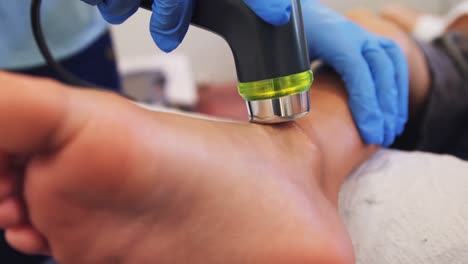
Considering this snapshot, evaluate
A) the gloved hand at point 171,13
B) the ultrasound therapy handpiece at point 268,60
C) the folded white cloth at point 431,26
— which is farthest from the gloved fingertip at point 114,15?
the folded white cloth at point 431,26

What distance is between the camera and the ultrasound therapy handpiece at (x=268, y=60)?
16.0 inches

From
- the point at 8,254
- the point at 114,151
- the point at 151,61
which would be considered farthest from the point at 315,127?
the point at 151,61

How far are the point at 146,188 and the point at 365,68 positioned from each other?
34 cm

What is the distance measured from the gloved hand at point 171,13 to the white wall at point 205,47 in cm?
100

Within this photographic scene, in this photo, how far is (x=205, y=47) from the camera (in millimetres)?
1632

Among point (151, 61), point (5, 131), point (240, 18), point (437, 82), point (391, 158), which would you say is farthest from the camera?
point (151, 61)

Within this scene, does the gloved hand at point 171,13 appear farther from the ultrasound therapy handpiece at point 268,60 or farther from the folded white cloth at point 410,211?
the folded white cloth at point 410,211

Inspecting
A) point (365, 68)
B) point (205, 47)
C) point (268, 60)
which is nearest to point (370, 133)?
point (365, 68)

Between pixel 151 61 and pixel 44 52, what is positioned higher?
pixel 44 52

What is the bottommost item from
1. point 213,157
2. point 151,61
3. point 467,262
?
point 151,61

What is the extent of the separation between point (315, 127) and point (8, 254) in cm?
52

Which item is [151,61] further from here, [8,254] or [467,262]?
[467,262]

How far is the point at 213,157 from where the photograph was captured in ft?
1.19

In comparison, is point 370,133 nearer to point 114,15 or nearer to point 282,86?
point 282,86
